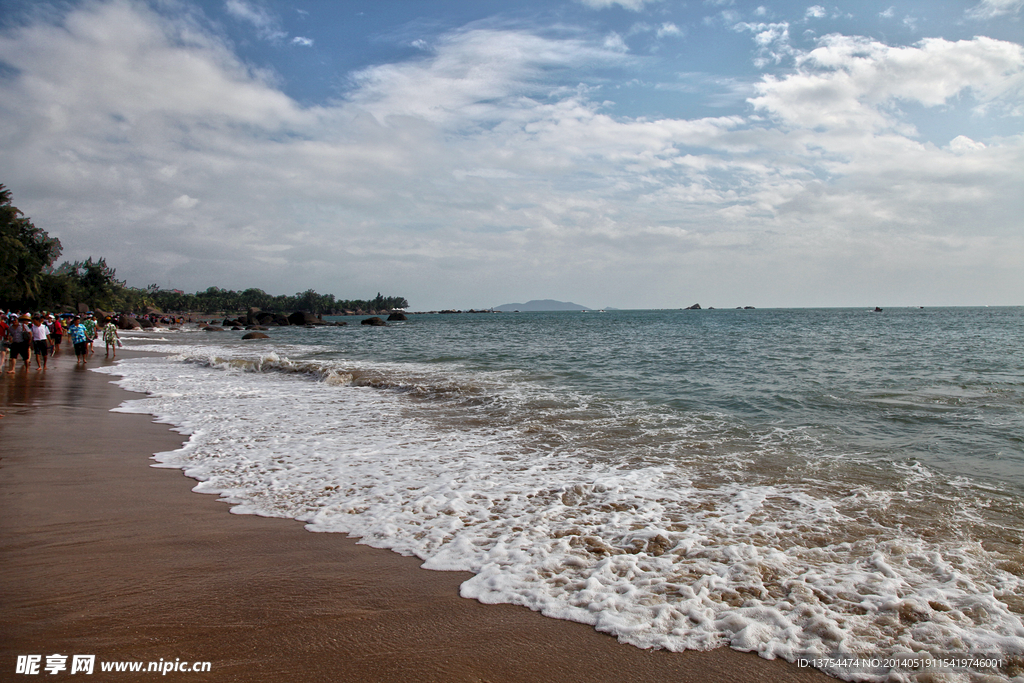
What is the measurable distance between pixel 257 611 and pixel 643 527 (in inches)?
133

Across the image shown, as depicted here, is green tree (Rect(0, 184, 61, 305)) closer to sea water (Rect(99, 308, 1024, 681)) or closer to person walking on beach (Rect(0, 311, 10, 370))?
person walking on beach (Rect(0, 311, 10, 370))

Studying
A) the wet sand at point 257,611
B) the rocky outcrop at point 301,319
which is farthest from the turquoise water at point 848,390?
the rocky outcrop at point 301,319

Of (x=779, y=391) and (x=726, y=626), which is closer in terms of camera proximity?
(x=726, y=626)

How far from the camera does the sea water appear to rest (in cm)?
357

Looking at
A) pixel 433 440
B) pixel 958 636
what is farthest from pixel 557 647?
pixel 433 440

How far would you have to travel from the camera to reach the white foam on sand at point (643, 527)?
3.52 meters

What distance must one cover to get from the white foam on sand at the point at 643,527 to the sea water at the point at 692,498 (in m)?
0.02

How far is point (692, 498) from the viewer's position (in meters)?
5.99

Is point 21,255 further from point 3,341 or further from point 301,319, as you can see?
point 3,341

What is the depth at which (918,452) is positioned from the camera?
793 centimetres

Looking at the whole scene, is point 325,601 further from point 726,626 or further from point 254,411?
point 254,411

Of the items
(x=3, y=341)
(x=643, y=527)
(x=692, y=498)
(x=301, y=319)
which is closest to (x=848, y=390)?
(x=692, y=498)

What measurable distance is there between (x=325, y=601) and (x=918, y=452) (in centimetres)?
847

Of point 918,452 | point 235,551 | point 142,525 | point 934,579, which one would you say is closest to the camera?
point 934,579
